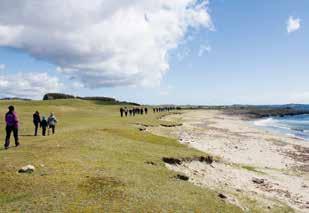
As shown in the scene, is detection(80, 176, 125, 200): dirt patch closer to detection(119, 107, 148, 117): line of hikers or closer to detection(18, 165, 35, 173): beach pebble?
detection(18, 165, 35, 173): beach pebble

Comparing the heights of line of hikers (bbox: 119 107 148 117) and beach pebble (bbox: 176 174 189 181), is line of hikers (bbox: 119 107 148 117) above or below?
above

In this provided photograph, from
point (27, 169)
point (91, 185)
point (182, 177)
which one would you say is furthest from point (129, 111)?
point (91, 185)

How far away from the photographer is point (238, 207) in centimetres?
1683

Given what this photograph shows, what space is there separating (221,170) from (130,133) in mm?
14639

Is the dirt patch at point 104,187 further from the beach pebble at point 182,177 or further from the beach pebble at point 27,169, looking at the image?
the beach pebble at point 182,177

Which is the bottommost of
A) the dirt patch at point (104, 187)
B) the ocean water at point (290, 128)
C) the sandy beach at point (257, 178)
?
the ocean water at point (290, 128)

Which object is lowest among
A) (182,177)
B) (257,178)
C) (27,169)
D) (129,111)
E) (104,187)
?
(257,178)

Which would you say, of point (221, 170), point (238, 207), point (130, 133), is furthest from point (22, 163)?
point (130, 133)

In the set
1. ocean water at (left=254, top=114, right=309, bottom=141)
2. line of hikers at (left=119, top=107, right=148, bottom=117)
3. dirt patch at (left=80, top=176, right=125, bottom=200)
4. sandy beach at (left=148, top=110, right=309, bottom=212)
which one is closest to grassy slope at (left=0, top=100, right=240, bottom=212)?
dirt patch at (left=80, top=176, right=125, bottom=200)

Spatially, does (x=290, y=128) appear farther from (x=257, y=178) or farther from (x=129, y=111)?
(x=257, y=178)

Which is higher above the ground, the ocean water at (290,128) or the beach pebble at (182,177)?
the beach pebble at (182,177)

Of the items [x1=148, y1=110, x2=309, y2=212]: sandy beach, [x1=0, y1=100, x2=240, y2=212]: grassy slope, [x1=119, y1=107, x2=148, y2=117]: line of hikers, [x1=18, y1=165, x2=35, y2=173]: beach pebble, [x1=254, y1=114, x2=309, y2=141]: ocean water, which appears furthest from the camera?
[x1=119, y1=107, x2=148, y2=117]: line of hikers

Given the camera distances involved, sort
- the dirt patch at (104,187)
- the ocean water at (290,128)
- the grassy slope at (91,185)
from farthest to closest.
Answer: the ocean water at (290,128)
the dirt patch at (104,187)
the grassy slope at (91,185)

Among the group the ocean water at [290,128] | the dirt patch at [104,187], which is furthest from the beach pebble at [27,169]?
the ocean water at [290,128]
